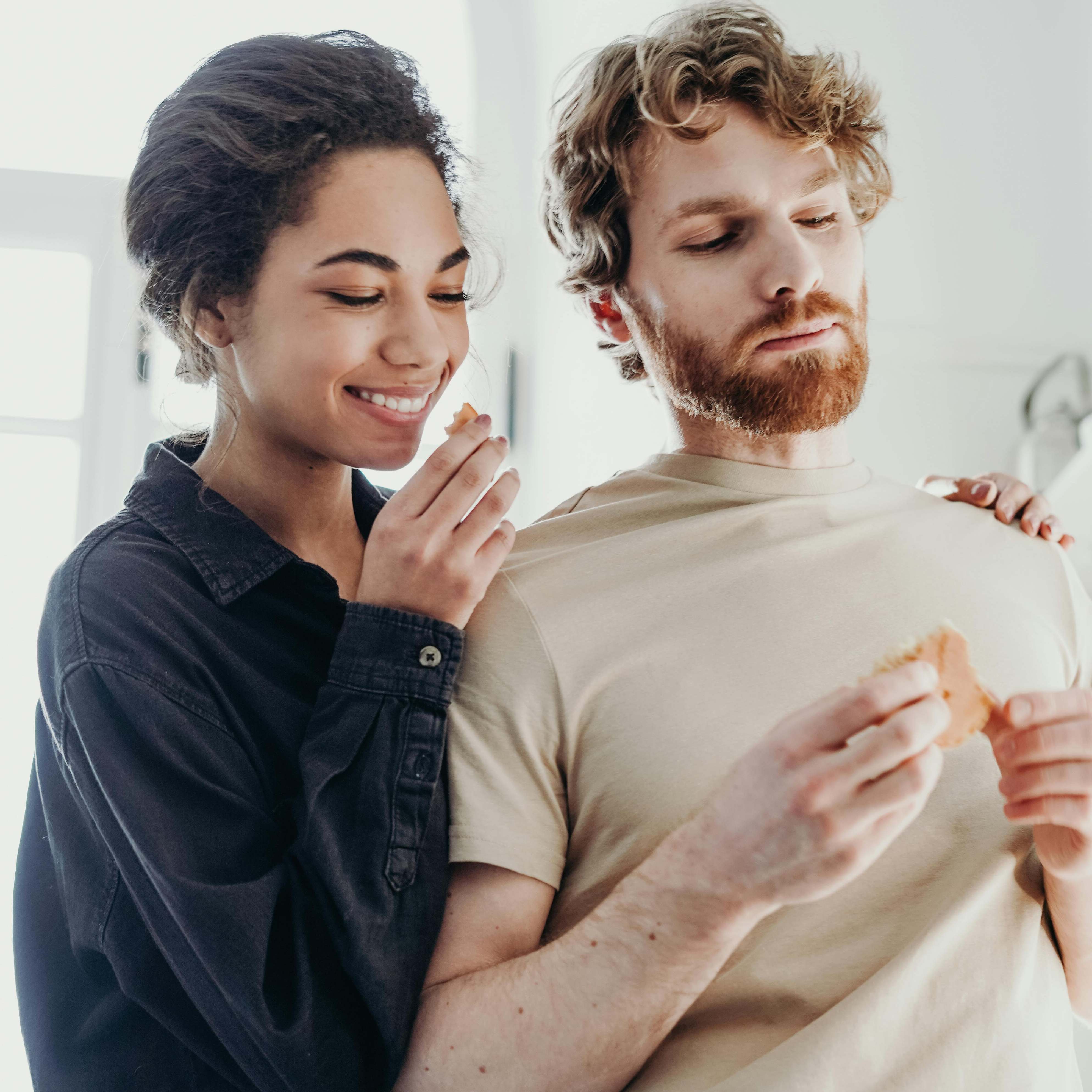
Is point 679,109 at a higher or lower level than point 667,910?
higher

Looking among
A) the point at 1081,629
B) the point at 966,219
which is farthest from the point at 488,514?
the point at 966,219

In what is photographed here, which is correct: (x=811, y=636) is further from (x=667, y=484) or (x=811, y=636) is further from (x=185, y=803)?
(x=185, y=803)

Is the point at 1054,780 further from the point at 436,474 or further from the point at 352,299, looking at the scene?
the point at 352,299

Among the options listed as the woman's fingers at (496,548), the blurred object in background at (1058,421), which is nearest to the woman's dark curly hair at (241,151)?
the woman's fingers at (496,548)

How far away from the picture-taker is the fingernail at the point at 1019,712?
0.83 meters

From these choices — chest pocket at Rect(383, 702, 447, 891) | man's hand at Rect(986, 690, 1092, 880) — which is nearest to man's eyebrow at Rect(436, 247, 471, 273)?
chest pocket at Rect(383, 702, 447, 891)

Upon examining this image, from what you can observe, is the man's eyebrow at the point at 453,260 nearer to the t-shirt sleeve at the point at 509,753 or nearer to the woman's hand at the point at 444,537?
the woman's hand at the point at 444,537

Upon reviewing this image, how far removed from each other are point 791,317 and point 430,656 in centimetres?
48

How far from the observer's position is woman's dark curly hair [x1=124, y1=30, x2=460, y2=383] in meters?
1.14

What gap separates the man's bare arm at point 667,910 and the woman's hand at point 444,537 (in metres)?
0.23

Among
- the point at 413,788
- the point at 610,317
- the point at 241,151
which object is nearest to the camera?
the point at 413,788

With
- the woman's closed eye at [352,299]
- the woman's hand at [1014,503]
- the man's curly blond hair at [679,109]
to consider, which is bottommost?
the woman's hand at [1014,503]

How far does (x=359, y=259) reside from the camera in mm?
1101

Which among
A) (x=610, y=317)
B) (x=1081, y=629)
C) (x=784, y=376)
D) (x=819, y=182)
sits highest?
(x=819, y=182)
